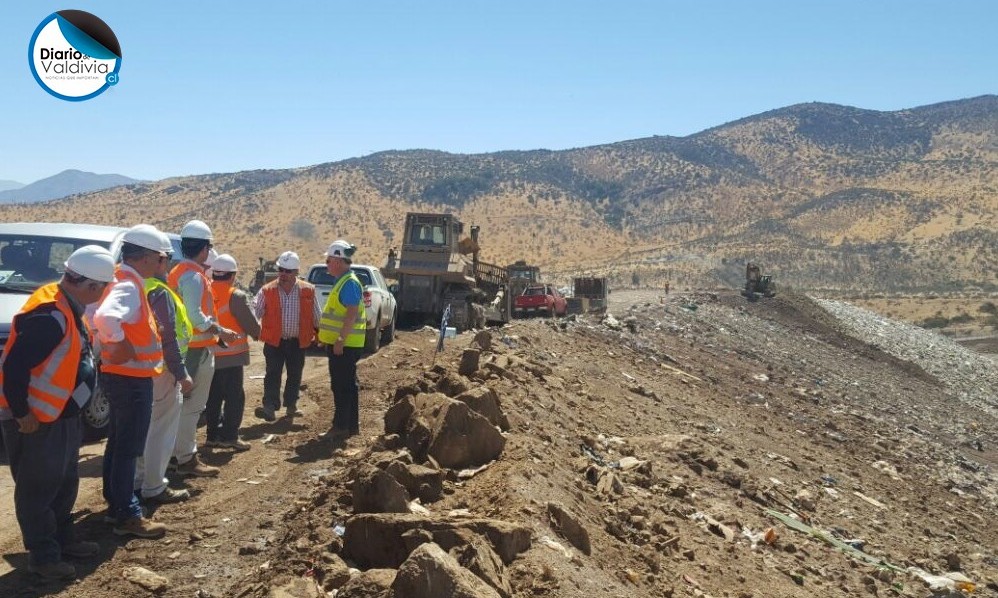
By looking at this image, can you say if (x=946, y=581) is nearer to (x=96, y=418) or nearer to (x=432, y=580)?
(x=432, y=580)

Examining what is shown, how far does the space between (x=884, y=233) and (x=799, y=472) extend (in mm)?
73271

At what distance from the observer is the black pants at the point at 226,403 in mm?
7867

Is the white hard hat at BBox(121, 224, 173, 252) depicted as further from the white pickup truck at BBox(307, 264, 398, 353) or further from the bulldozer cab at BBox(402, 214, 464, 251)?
the bulldozer cab at BBox(402, 214, 464, 251)

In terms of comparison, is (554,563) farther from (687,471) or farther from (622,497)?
(687,471)

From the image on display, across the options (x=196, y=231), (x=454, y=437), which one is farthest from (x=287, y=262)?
(x=454, y=437)

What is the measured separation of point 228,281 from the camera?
816 cm

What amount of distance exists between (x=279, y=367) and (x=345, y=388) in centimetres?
120

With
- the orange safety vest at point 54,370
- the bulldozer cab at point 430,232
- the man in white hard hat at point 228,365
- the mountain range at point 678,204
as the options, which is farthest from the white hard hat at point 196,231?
the mountain range at point 678,204

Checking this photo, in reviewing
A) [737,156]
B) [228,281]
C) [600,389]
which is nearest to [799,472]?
[600,389]

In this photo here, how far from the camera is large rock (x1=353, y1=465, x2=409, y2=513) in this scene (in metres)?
5.07

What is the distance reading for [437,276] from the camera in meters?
21.9

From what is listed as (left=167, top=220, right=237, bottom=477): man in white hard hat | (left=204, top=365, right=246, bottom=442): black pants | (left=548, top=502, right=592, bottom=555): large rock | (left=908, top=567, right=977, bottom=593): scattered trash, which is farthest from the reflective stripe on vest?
(left=908, top=567, right=977, bottom=593): scattered trash

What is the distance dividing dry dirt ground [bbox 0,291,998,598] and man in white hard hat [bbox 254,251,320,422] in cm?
53

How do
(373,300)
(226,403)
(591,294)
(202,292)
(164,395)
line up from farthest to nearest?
1. (591,294)
2. (373,300)
3. (226,403)
4. (202,292)
5. (164,395)
